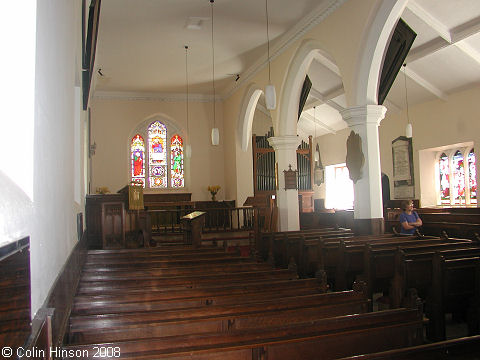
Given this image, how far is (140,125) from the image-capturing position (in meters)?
15.3

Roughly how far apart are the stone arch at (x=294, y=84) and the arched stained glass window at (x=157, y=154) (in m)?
5.78

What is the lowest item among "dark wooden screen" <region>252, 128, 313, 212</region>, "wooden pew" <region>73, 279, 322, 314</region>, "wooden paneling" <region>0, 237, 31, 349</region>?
"wooden pew" <region>73, 279, 322, 314</region>

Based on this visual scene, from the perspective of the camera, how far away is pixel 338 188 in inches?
691

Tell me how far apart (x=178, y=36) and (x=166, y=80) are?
11.7 ft

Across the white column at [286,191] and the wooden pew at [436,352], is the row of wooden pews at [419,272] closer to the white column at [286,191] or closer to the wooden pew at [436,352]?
the wooden pew at [436,352]

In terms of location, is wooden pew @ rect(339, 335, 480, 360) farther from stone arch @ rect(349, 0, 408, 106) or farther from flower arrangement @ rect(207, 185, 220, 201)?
flower arrangement @ rect(207, 185, 220, 201)

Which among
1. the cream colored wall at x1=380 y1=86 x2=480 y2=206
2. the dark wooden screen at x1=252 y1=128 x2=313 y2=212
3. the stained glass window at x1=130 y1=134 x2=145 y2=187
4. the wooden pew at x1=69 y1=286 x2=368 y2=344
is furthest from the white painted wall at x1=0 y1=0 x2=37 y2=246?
the stained glass window at x1=130 y1=134 x2=145 y2=187

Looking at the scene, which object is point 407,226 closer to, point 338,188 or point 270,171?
point 270,171

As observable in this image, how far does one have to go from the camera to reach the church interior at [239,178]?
174 centimetres

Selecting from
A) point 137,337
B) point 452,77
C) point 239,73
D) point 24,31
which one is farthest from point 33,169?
point 239,73

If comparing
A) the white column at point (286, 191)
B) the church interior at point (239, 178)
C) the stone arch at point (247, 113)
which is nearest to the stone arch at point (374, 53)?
the church interior at point (239, 178)

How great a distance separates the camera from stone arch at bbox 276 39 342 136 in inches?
382

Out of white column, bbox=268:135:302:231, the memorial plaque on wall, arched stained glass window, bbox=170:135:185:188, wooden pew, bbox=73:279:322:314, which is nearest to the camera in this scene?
wooden pew, bbox=73:279:322:314

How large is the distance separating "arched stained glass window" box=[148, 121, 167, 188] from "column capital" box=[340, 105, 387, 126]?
897 cm
